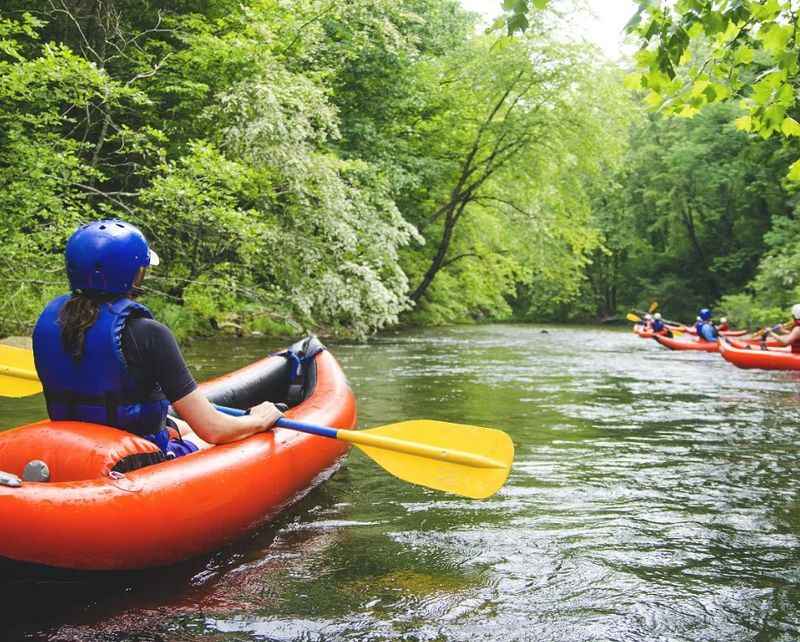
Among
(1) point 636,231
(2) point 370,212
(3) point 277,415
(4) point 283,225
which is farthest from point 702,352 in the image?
(1) point 636,231

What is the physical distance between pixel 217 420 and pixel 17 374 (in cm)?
136

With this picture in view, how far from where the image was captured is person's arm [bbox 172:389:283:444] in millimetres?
2947

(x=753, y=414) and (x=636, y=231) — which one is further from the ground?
(x=636, y=231)

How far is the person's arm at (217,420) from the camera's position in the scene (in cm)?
295

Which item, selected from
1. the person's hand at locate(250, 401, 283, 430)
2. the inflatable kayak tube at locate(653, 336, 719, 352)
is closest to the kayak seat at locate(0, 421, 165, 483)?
the person's hand at locate(250, 401, 283, 430)

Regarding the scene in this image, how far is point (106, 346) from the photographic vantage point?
2.76m

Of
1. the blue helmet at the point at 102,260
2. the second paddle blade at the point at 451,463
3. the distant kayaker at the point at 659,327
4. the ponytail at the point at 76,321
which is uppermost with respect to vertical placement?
the blue helmet at the point at 102,260

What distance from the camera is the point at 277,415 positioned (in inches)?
140

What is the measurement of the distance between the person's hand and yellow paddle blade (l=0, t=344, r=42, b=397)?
1085 millimetres

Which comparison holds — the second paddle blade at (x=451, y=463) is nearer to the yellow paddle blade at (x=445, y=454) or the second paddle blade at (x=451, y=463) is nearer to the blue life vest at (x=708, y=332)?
the yellow paddle blade at (x=445, y=454)

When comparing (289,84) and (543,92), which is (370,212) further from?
(543,92)

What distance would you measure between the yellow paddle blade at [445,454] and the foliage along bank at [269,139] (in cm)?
158

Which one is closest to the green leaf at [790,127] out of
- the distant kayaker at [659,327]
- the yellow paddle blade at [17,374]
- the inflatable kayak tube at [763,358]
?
the yellow paddle blade at [17,374]

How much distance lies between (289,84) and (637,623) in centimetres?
918
